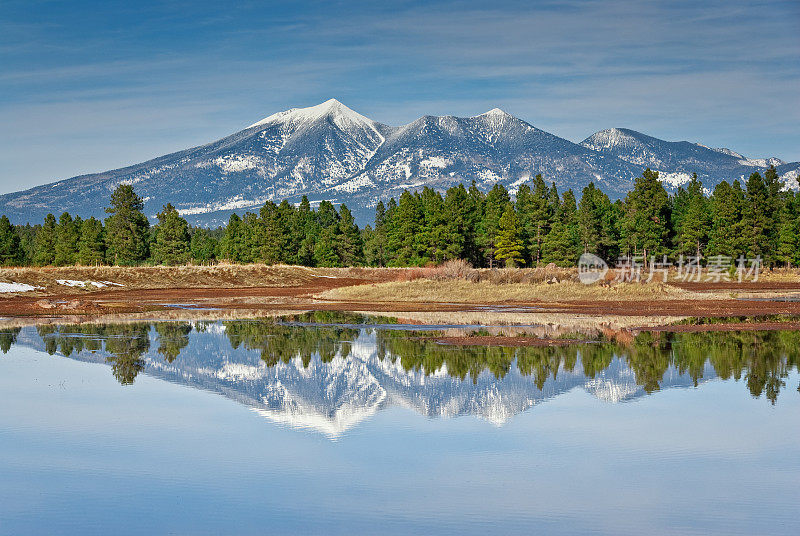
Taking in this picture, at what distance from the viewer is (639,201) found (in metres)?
104

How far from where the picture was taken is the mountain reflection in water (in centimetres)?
2077

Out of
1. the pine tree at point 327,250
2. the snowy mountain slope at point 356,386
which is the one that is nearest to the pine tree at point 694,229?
the pine tree at point 327,250

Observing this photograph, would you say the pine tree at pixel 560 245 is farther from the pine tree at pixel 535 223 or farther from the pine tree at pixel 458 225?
the pine tree at pixel 458 225

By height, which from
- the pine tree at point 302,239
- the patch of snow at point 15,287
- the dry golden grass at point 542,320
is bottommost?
the patch of snow at point 15,287

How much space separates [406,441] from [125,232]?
105 metres

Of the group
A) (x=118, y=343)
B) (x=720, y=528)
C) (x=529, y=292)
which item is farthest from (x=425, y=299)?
(x=720, y=528)

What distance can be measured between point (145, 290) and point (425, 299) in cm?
3029

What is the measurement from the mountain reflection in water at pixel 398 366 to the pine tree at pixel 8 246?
90.5 m

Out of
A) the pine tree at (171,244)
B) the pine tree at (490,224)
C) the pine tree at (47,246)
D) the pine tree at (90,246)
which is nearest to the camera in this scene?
the pine tree at (490,224)

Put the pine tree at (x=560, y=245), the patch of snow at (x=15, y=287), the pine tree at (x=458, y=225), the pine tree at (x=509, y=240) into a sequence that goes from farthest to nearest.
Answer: the pine tree at (x=458, y=225) → the pine tree at (x=509, y=240) → the pine tree at (x=560, y=245) → the patch of snow at (x=15, y=287)

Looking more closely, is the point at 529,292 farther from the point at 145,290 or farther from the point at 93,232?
the point at 93,232

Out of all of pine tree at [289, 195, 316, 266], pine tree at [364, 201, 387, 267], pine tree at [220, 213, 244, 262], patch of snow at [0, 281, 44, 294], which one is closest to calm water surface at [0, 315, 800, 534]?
patch of snow at [0, 281, 44, 294]

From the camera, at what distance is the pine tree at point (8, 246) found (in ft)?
393

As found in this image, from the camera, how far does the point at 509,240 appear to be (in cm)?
10238
